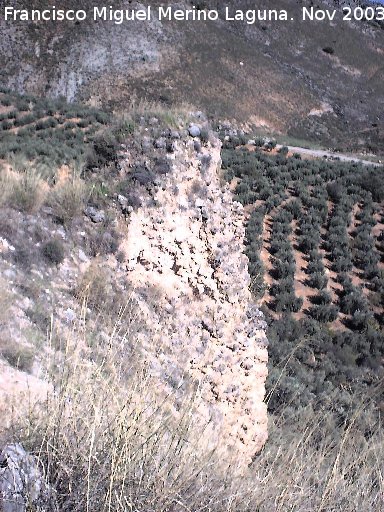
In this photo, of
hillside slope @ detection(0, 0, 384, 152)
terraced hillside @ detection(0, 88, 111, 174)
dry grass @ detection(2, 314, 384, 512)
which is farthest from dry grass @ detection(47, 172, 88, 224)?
hillside slope @ detection(0, 0, 384, 152)

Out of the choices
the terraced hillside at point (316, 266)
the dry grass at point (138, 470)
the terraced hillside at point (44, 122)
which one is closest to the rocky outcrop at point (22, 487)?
the dry grass at point (138, 470)

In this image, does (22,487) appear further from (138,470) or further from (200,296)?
(200,296)

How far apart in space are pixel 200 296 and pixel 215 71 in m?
47.6

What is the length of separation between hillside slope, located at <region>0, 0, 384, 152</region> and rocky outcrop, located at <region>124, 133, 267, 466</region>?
1439 inches

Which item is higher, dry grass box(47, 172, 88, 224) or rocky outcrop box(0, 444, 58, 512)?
dry grass box(47, 172, 88, 224)

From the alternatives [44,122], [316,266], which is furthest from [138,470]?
[44,122]

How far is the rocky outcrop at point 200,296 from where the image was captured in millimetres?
5410

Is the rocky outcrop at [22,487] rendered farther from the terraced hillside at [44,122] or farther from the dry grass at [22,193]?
the terraced hillside at [44,122]

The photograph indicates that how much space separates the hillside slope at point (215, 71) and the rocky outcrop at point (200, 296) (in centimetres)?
3656

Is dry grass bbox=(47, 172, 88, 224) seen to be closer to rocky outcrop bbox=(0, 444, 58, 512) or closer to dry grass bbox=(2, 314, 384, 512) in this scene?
dry grass bbox=(2, 314, 384, 512)

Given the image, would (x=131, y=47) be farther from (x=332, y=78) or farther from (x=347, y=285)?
(x=347, y=285)

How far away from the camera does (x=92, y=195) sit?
19.8ft

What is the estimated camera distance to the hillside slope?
42.7 metres

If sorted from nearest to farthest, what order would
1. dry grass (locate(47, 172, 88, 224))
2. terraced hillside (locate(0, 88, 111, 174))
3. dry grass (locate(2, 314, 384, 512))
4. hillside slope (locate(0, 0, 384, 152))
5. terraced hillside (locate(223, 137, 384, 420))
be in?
dry grass (locate(2, 314, 384, 512)) < dry grass (locate(47, 172, 88, 224)) < terraced hillside (locate(223, 137, 384, 420)) < terraced hillside (locate(0, 88, 111, 174)) < hillside slope (locate(0, 0, 384, 152))
